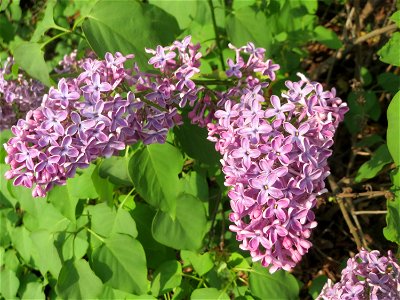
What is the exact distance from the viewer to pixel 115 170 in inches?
79.2

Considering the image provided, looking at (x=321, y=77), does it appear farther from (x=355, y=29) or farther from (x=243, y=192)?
(x=243, y=192)

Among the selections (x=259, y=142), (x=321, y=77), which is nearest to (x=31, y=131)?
(x=259, y=142)

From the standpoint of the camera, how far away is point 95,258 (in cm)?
220

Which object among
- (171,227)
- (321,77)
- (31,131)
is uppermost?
(31,131)

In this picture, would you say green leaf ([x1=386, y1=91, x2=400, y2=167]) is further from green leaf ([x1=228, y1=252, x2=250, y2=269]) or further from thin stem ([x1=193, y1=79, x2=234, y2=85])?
green leaf ([x1=228, y1=252, x2=250, y2=269])

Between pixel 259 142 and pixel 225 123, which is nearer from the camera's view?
pixel 259 142

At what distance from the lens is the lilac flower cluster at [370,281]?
1.80 metres

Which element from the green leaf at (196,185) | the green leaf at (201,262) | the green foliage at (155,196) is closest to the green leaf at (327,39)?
the green foliage at (155,196)

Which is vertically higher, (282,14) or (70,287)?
(282,14)

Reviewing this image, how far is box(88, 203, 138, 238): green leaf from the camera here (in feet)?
7.47

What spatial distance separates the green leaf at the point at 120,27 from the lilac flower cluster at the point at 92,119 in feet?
0.26

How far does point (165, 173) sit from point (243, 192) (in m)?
0.36

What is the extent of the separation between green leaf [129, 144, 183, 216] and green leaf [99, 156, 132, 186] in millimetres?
196

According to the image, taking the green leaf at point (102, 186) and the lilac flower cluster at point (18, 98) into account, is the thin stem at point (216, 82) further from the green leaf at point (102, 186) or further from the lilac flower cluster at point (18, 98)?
the lilac flower cluster at point (18, 98)
